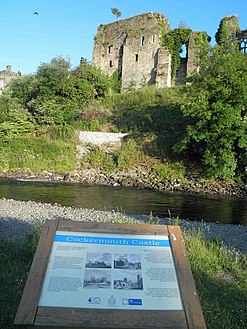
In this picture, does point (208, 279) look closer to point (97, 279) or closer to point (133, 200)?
point (97, 279)

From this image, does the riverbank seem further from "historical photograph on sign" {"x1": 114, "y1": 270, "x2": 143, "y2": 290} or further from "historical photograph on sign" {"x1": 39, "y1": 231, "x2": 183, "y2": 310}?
"historical photograph on sign" {"x1": 114, "y1": 270, "x2": 143, "y2": 290}

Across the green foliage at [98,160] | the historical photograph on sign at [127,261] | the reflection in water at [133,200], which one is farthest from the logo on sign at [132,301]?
the green foliage at [98,160]

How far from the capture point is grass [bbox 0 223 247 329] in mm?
3875

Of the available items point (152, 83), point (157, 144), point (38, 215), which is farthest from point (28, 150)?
point (152, 83)

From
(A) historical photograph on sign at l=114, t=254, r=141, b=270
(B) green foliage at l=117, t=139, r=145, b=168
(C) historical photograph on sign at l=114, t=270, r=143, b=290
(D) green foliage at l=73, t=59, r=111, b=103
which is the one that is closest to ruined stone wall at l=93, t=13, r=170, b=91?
(D) green foliage at l=73, t=59, r=111, b=103

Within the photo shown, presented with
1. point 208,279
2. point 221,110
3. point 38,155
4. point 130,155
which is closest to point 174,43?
point 130,155

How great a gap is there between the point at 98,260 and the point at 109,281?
21cm

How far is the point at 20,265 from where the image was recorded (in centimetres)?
514

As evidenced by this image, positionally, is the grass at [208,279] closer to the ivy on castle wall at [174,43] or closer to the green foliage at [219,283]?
the green foliage at [219,283]

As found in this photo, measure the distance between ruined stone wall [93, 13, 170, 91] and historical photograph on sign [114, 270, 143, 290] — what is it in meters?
32.5

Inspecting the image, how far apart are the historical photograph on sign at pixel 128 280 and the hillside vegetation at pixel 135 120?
48.6ft

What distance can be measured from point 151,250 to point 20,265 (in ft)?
9.59

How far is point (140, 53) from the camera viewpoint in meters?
35.2

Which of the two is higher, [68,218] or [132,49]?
[132,49]
